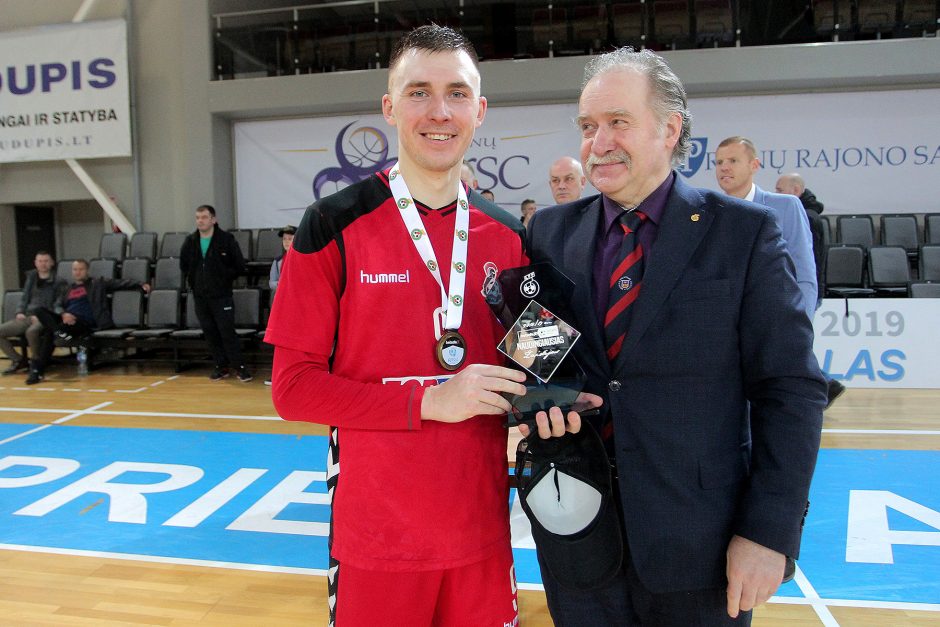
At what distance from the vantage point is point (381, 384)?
132cm

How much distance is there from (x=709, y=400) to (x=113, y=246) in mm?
10385

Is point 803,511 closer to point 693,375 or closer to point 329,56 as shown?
point 693,375

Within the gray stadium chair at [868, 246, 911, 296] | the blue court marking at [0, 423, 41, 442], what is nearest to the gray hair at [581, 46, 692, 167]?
the blue court marking at [0, 423, 41, 442]

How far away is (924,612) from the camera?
2.58m

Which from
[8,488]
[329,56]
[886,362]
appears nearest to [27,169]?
[329,56]

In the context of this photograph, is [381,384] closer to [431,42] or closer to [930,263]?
[431,42]

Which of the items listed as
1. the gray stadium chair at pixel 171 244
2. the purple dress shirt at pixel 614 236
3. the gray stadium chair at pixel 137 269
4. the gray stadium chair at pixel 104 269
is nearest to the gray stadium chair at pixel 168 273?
the gray stadium chair at pixel 137 269

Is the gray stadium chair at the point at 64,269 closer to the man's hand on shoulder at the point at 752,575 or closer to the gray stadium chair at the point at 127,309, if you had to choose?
the gray stadium chair at the point at 127,309

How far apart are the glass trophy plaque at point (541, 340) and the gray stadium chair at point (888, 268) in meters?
7.93

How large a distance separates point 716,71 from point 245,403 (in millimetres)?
7241

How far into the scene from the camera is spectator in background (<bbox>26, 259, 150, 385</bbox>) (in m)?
7.68

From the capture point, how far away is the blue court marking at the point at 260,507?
9.71ft

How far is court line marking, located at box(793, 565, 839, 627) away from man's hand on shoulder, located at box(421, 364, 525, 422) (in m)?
2.15

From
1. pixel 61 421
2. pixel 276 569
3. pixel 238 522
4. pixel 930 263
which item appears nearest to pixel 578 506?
pixel 276 569
